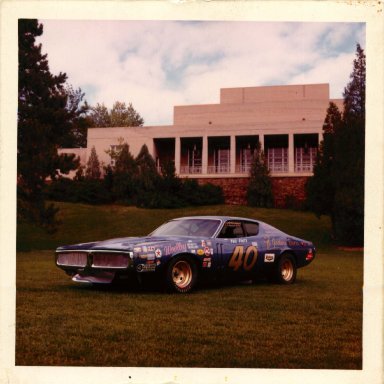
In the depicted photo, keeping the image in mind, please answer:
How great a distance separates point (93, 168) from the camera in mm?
9906

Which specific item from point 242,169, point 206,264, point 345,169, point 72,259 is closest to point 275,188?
point 242,169

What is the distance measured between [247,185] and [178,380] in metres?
8.84

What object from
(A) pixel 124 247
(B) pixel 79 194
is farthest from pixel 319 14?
(B) pixel 79 194

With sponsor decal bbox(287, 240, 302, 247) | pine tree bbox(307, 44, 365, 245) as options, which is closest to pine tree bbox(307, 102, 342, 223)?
pine tree bbox(307, 44, 365, 245)

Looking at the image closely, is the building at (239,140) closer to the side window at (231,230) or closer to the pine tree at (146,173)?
the pine tree at (146,173)

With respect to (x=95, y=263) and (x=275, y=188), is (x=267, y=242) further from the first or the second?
(x=275, y=188)

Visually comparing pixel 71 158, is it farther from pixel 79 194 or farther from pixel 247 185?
pixel 247 185

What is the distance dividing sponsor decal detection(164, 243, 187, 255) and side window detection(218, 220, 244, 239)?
27.0 inches

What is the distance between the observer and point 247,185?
12656mm

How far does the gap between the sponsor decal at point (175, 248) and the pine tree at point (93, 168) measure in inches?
123

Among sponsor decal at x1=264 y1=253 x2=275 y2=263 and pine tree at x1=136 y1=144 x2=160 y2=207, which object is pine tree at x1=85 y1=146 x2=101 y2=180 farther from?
sponsor decal at x1=264 y1=253 x2=275 y2=263

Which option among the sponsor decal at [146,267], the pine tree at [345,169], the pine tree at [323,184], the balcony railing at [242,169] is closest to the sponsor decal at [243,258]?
the sponsor decal at [146,267]

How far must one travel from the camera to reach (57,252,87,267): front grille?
6.91m

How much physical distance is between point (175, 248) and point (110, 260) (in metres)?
0.81
